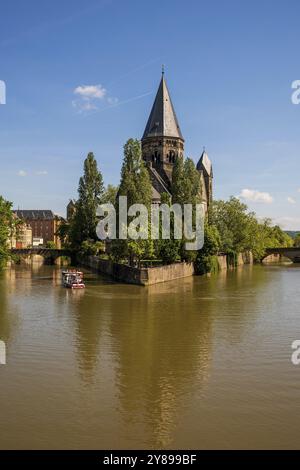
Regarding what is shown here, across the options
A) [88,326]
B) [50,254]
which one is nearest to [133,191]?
[88,326]

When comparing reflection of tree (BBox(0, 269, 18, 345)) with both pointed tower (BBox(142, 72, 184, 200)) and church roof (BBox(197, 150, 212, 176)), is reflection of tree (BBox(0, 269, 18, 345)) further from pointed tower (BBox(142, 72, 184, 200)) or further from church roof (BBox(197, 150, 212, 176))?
church roof (BBox(197, 150, 212, 176))

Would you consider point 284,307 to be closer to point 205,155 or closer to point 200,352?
point 200,352

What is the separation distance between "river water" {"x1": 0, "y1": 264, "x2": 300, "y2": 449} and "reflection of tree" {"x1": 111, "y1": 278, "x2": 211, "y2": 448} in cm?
6

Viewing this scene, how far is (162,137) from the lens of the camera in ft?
377

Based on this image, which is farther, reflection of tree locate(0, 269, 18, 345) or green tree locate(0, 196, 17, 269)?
green tree locate(0, 196, 17, 269)

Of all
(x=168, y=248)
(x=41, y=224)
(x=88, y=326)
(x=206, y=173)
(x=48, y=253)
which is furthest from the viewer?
(x=41, y=224)

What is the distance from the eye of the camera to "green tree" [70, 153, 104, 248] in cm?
9319
